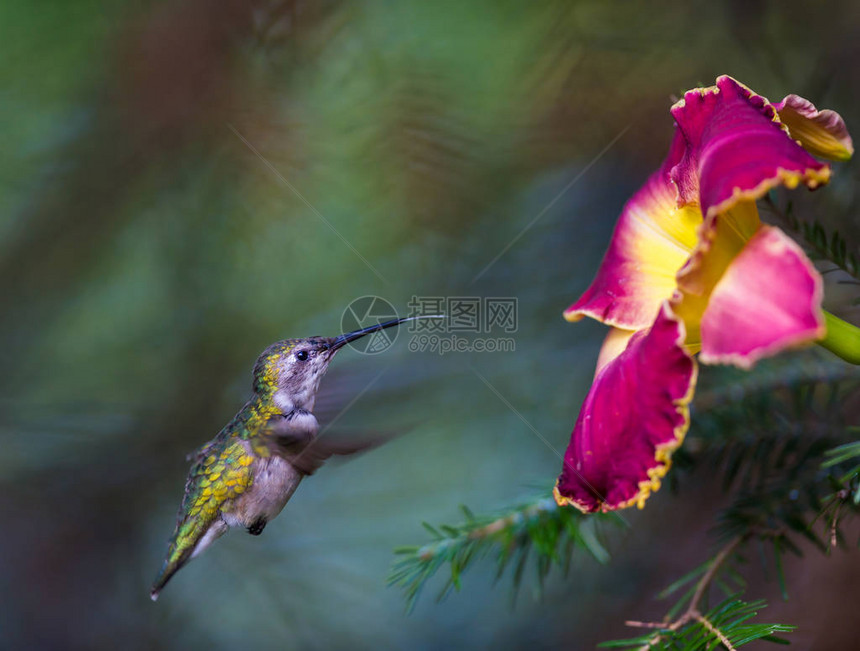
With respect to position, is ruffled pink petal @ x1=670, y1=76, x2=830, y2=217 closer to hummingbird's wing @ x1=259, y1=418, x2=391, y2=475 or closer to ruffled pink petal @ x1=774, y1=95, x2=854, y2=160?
ruffled pink petal @ x1=774, y1=95, x2=854, y2=160

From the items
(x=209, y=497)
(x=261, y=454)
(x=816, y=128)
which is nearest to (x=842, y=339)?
(x=816, y=128)

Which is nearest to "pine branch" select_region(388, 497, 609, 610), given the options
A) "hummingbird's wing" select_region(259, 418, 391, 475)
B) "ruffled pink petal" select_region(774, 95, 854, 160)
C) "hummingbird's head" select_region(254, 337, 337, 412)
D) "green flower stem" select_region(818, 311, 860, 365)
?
"hummingbird's wing" select_region(259, 418, 391, 475)

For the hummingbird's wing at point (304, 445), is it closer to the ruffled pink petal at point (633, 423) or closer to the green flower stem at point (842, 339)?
the ruffled pink petal at point (633, 423)

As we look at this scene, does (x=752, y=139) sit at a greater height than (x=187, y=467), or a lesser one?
greater

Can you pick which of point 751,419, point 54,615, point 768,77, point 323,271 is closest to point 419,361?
point 323,271

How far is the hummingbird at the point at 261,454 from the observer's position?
3.90ft

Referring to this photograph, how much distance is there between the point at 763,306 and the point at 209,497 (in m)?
0.94

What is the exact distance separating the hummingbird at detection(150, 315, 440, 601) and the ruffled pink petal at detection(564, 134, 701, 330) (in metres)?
0.32

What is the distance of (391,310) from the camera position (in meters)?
1.72

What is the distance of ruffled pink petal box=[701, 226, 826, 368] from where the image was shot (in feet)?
2.01

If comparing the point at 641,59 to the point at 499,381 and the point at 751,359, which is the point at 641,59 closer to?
the point at 499,381

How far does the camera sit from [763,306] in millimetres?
655

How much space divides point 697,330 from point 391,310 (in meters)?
0.95
